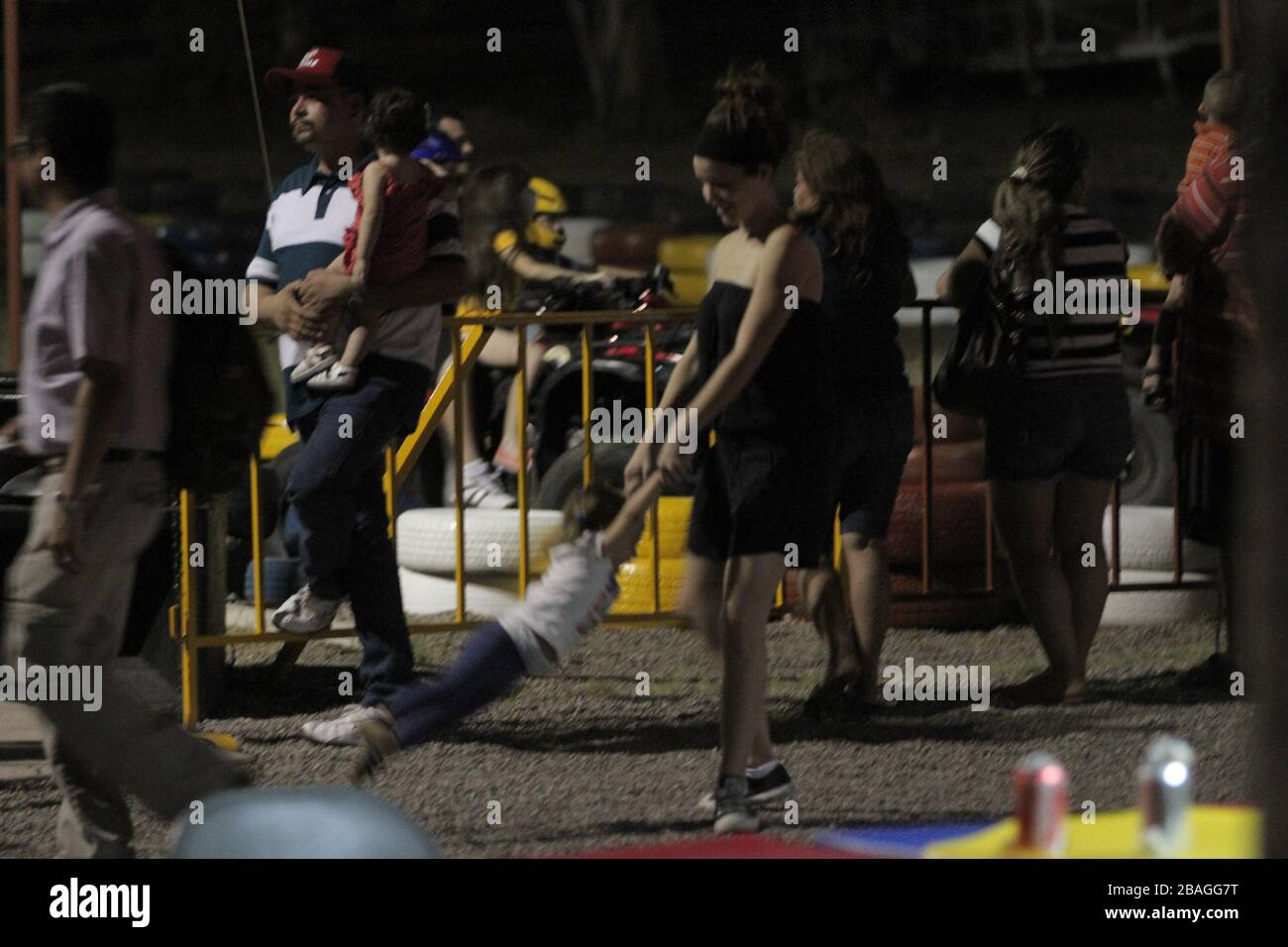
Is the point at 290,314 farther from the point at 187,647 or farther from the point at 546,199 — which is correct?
the point at 546,199

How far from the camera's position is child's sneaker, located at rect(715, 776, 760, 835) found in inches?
229

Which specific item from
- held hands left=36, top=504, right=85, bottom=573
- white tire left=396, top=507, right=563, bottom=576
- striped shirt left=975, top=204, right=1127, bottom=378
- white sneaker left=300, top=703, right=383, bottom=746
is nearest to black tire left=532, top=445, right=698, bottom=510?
white tire left=396, top=507, right=563, bottom=576

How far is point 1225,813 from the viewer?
4145 millimetres

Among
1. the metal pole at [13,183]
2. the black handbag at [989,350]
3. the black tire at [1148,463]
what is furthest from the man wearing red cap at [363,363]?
the black tire at [1148,463]

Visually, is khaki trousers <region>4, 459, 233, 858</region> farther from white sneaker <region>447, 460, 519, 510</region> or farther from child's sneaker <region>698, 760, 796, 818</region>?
white sneaker <region>447, 460, 519, 510</region>

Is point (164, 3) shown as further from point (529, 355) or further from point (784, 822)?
point (784, 822)

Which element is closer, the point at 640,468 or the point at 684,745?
the point at 640,468

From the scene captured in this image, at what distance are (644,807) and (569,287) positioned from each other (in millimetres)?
4678

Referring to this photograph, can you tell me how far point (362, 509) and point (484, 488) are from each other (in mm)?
3472

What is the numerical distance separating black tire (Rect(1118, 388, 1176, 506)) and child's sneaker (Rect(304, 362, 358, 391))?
5.70 meters

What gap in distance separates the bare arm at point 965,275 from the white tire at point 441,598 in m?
2.17

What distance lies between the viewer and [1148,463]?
37.6 feet

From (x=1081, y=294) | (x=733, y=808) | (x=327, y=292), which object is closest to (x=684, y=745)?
(x=733, y=808)
